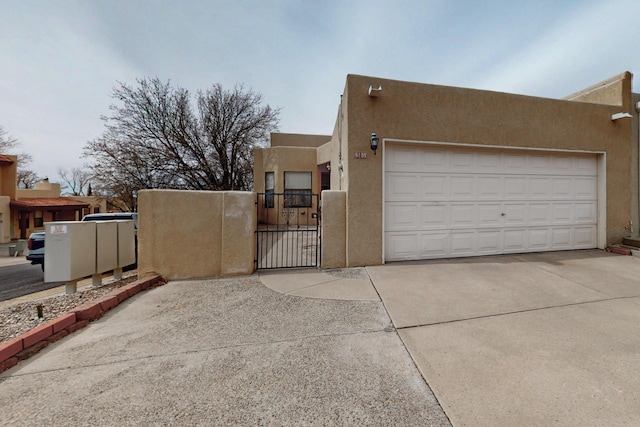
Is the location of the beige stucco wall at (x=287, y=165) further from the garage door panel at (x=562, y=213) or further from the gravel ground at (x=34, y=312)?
the garage door panel at (x=562, y=213)

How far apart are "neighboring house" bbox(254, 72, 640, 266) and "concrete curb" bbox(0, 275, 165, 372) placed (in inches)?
160

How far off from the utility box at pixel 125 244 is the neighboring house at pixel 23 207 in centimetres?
1732

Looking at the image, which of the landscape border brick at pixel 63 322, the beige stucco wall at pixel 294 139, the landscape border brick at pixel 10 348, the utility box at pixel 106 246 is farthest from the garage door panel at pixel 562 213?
the beige stucco wall at pixel 294 139

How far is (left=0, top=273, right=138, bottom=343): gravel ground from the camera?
3045mm

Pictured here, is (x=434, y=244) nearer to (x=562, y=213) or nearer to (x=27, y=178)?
(x=562, y=213)

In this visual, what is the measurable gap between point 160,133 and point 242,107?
512 cm

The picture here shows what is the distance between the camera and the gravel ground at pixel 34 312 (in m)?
3.04

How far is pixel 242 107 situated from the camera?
16.8 meters

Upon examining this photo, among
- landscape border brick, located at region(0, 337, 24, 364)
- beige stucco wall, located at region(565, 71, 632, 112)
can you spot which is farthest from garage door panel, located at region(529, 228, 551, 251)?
landscape border brick, located at region(0, 337, 24, 364)

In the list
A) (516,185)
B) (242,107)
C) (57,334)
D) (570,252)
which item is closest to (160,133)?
(242,107)

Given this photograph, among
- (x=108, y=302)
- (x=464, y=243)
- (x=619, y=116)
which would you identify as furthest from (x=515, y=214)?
(x=108, y=302)

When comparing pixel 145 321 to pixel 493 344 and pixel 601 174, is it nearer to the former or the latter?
pixel 493 344

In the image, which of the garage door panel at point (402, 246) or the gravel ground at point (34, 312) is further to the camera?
the garage door panel at point (402, 246)

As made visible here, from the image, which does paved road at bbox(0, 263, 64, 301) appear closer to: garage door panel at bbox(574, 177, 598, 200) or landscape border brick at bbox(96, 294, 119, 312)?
landscape border brick at bbox(96, 294, 119, 312)
